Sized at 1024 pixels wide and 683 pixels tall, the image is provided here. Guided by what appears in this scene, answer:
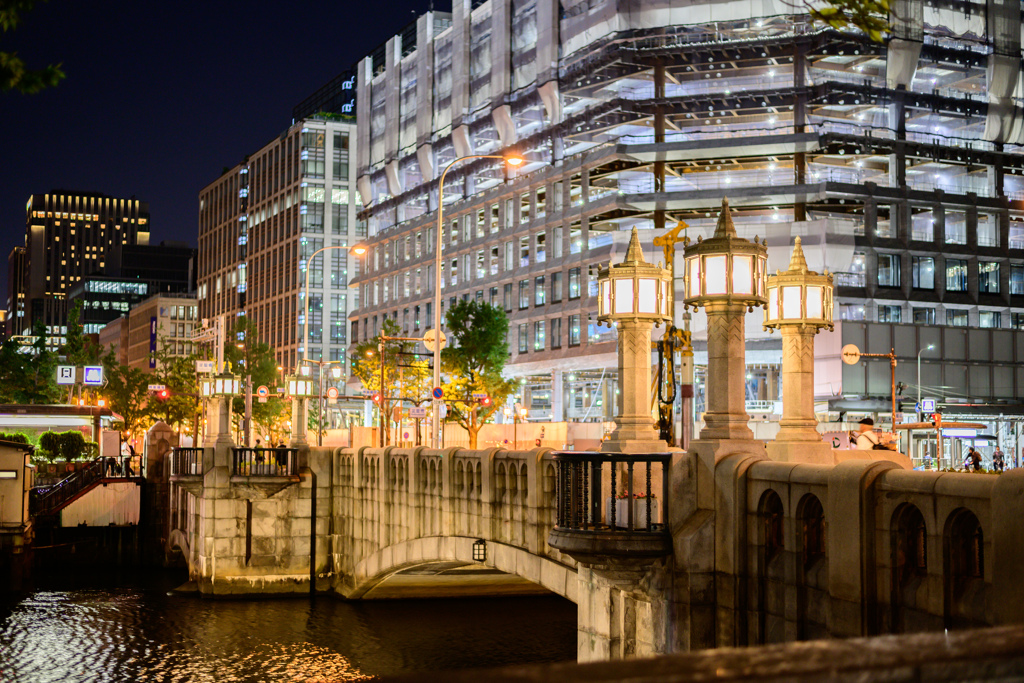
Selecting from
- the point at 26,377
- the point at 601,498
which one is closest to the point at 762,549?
the point at 601,498

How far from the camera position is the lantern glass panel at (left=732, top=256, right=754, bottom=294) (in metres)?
14.7

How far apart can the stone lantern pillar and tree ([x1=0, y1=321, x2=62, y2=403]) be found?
9895cm

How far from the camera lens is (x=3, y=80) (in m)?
8.11

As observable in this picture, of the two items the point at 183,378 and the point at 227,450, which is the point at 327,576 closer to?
the point at 227,450

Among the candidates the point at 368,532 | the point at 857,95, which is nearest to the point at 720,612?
the point at 368,532

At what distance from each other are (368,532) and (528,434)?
26.2 meters

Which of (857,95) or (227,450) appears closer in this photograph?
(227,450)

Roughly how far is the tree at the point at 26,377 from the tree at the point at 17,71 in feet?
343

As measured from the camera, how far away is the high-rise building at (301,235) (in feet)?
427

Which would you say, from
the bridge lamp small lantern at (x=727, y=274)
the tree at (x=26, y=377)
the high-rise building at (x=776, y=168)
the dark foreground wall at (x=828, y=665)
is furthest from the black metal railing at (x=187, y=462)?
the tree at (x=26, y=377)

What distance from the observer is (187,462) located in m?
42.5

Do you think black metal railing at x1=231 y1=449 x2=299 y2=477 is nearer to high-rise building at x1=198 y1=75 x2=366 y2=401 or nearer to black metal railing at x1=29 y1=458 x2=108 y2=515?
black metal railing at x1=29 y1=458 x2=108 y2=515

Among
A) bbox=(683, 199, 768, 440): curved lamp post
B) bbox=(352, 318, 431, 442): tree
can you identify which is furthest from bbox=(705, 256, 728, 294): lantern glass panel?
bbox=(352, 318, 431, 442): tree

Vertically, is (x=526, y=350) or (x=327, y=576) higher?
(x=526, y=350)
